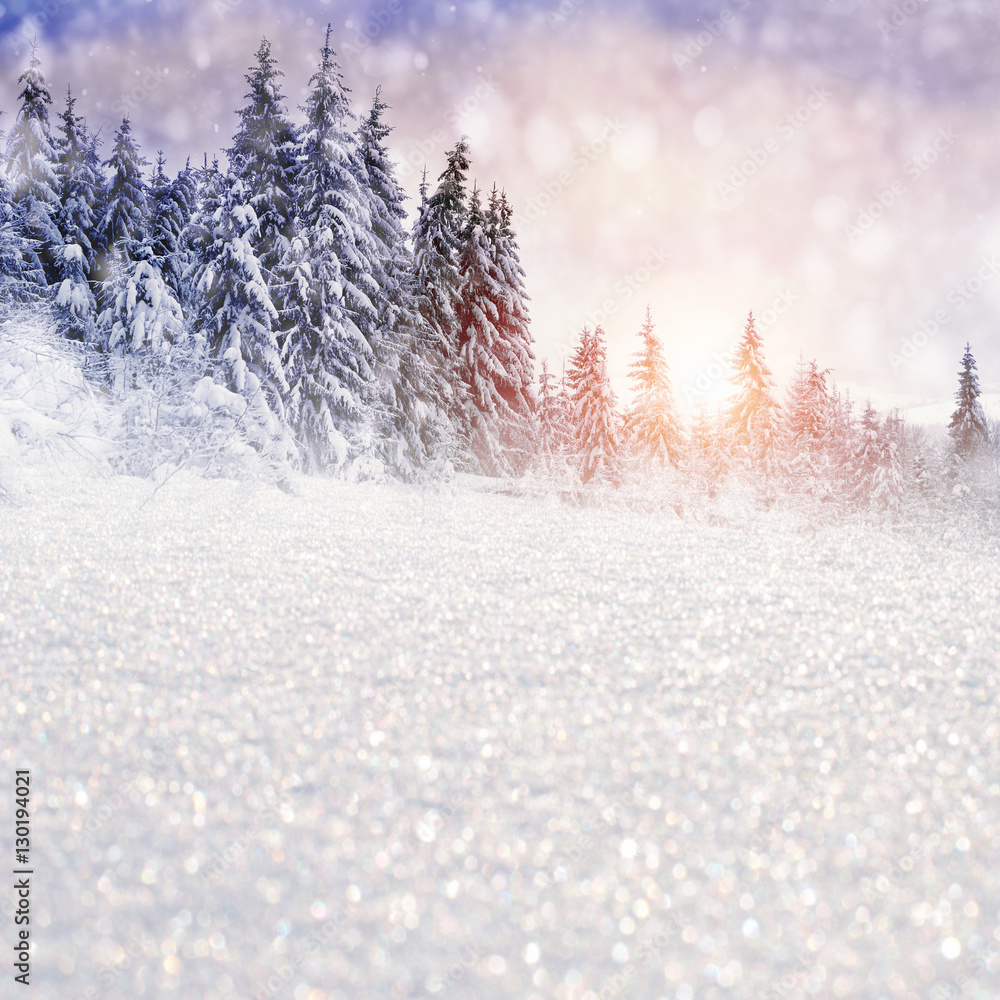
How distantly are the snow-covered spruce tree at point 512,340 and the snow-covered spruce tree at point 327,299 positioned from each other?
7.83 m

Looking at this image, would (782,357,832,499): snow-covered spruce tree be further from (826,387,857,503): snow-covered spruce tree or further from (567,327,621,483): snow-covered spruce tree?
(567,327,621,483): snow-covered spruce tree

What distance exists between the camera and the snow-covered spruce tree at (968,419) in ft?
105

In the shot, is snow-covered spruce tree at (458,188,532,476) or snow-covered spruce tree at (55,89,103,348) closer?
snow-covered spruce tree at (55,89,103,348)

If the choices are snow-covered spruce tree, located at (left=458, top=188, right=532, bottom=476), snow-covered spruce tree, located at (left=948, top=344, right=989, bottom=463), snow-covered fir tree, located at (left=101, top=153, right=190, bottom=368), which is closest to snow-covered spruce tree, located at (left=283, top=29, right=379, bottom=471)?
snow-covered fir tree, located at (left=101, top=153, right=190, bottom=368)

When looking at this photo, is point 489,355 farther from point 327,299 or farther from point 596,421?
point 327,299

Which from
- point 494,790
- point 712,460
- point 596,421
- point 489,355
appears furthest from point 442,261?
point 494,790

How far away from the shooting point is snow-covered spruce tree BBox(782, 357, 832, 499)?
102 feet

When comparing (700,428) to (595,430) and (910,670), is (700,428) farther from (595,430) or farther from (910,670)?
(910,670)

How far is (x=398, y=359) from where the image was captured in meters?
20.8

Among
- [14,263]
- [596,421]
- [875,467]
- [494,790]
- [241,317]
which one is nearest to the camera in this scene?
[494,790]

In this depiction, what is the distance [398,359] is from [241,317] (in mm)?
5622

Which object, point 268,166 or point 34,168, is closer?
point 268,166

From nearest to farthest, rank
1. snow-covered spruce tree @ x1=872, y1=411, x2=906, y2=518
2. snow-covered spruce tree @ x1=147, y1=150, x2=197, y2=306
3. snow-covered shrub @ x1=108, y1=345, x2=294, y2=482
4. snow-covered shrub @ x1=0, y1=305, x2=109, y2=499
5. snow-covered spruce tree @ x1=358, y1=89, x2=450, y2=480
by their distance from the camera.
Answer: snow-covered shrub @ x1=0, y1=305, x2=109, y2=499
snow-covered shrub @ x1=108, y1=345, x2=294, y2=482
snow-covered spruce tree @ x1=358, y1=89, x2=450, y2=480
snow-covered spruce tree @ x1=147, y1=150, x2=197, y2=306
snow-covered spruce tree @ x1=872, y1=411, x2=906, y2=518

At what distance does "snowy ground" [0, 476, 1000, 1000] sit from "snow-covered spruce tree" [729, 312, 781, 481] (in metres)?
24.0
